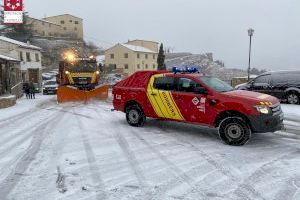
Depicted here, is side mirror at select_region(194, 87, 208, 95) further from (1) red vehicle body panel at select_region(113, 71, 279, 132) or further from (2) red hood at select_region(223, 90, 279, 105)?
(2) red hood at select_region(223, 90, 279, 105)

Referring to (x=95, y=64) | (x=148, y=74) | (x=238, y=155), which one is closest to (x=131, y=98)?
(x=148, y=74)

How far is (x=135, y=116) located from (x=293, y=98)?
9.80 metres

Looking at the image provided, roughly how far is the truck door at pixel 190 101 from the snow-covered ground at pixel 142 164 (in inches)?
24.1

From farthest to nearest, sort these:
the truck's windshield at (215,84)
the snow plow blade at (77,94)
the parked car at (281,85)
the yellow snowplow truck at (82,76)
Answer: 1. the yellow snowplow truck at (82,76)
2. the snow plow blade at (77,94)
3. the parked car at (281,85)
4. the truck's windshield at (215,84)

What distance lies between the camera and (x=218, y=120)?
936cm

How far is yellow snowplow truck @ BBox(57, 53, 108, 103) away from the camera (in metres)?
19.8

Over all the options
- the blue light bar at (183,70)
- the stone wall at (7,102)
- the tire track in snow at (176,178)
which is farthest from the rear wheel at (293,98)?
the stone wall at (7,102)

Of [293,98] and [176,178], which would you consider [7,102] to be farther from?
[176,178]

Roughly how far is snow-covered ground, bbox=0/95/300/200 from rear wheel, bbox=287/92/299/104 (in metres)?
6.46

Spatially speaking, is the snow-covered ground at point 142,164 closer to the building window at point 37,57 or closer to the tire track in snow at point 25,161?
the tire track in snow at point 25,161

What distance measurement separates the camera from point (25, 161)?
754cm

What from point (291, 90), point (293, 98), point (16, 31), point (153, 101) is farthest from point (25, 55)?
point (153, 101)

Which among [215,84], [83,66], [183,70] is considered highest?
[83,66]

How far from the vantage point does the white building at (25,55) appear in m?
42.9
